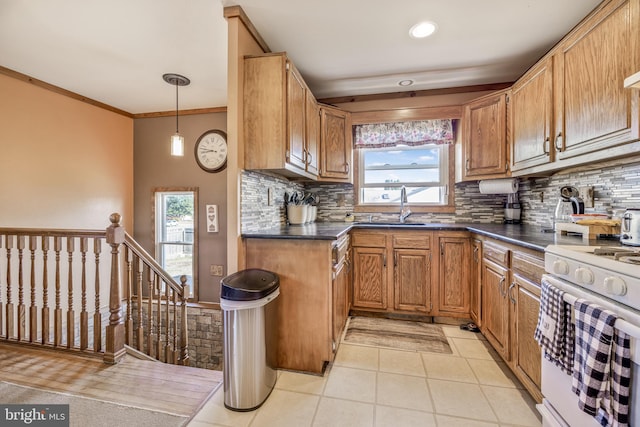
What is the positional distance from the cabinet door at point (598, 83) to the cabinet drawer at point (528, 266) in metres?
0.72

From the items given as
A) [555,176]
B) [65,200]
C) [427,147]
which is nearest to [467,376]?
[555,176]

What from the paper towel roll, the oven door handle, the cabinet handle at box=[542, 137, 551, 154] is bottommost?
the oven door handle

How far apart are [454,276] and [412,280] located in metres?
0.39

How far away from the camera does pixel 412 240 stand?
2.65 metres

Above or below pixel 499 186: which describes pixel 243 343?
below

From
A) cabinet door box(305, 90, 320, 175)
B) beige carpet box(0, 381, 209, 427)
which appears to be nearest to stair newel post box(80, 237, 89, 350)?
beige carpet box(0, 381, 209, 427)

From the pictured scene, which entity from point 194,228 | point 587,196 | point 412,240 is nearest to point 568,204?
point 587,196

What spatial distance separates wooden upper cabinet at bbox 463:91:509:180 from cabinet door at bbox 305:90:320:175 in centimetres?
156

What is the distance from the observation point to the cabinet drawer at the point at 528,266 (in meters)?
1.46

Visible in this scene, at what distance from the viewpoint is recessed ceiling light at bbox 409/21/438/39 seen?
199 centimetres

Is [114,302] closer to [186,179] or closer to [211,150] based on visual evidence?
[186,179]

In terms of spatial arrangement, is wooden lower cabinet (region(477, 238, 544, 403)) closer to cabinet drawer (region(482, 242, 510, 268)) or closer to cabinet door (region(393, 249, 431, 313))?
cabinet drawer (region(482, 242, 510, 268))

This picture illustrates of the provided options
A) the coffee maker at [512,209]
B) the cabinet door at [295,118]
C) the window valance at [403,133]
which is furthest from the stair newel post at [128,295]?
the coffee maker at [512,209]

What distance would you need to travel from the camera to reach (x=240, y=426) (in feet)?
4.53
